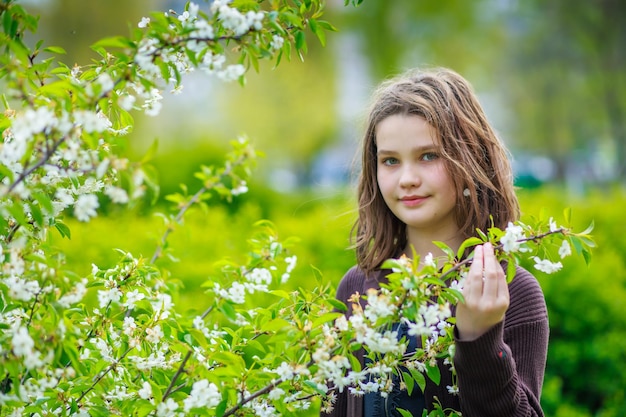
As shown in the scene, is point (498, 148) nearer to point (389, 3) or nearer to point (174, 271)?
point (174, 271)

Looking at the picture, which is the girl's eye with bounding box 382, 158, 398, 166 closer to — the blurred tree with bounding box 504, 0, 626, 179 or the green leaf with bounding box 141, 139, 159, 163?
the green leaf with bounding box 141, 139, 159, 163

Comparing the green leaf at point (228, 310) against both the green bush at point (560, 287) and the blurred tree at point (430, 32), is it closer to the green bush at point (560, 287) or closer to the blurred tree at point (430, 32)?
the green bush at point (560, 287)

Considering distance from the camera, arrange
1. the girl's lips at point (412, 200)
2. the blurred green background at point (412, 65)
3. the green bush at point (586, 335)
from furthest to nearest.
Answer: the blurred green background at point (412, 65) → the green bush at point (586, 335) → the girl's lips at point (412, 200)

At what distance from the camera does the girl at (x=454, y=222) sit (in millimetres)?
1761

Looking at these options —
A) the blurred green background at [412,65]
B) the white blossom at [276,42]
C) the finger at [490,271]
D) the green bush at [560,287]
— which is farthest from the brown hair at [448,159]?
the blurred green background at [412,65]

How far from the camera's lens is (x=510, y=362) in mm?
1812

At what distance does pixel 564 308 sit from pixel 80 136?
159 inches

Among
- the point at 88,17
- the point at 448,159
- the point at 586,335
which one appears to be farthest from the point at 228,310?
the point at 88,17

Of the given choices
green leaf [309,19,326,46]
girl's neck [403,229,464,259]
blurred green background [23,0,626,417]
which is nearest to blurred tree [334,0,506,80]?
blurred green background [23,0,626,417]

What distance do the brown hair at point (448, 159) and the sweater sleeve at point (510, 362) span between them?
0.87 ft

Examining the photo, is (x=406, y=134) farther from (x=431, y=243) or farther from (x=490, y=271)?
(x=490, y=271)

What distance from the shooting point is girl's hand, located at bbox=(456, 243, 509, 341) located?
5.47ft

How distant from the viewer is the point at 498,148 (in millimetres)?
2367

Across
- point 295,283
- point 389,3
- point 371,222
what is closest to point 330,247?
point 295,283
